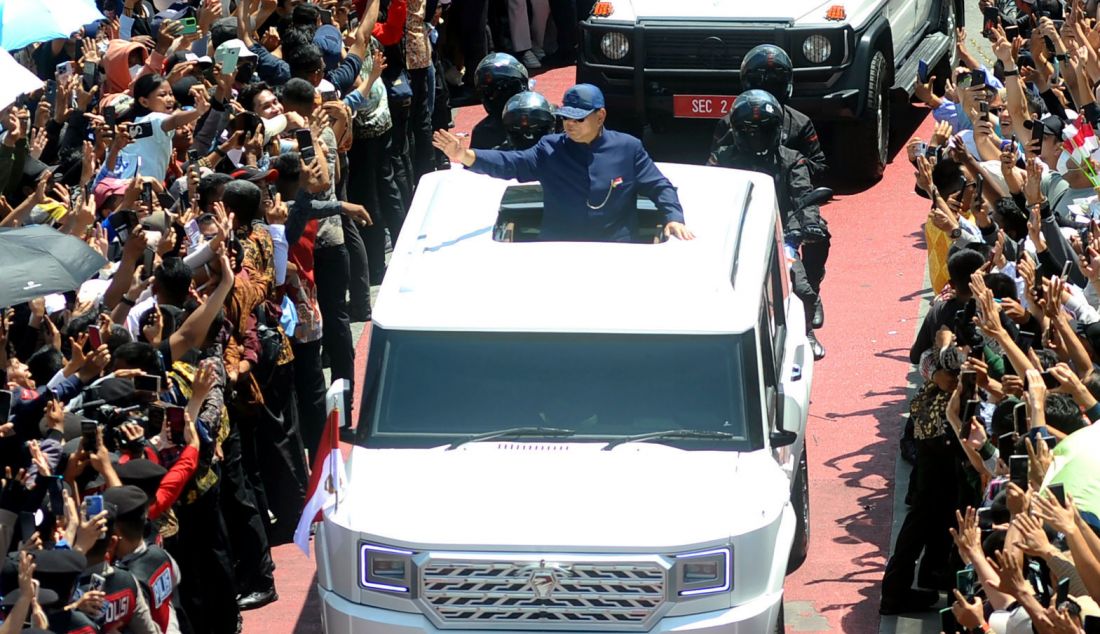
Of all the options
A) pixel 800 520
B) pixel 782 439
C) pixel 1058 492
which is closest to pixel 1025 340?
pixel 782 439

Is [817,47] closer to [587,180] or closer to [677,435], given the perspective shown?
[587,180]

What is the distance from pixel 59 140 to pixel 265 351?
2603 millimetres

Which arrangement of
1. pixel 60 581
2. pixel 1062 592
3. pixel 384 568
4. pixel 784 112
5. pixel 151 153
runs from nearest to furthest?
1. pixel 1062 592
2. pixel 60 581
3. pixel 384 568
4. pixel 151 153
5. pixel 784 112

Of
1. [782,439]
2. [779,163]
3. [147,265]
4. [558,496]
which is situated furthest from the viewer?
[779,163]

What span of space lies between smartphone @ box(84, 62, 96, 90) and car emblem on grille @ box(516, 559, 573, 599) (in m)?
5.83

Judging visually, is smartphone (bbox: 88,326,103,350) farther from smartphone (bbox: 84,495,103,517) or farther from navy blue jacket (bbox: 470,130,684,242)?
navy blue jacket (bbox: 470,130,684,242)

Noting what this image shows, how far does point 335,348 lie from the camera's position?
11.5 metres

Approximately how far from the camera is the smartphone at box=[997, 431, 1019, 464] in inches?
288

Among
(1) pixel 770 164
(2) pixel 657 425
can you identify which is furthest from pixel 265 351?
(1) pixel 770 164

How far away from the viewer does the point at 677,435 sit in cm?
789

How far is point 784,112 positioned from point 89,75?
4501 mm

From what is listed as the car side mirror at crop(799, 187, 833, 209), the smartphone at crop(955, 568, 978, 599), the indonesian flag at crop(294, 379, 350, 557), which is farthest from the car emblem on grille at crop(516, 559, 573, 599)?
the car side mirror at crop(799, 187, 833, 209)

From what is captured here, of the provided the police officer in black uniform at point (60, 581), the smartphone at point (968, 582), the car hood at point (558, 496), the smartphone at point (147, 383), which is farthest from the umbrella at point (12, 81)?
the smartphone at point (968, 582)

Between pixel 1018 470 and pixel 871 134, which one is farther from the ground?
pixel 1018 470
